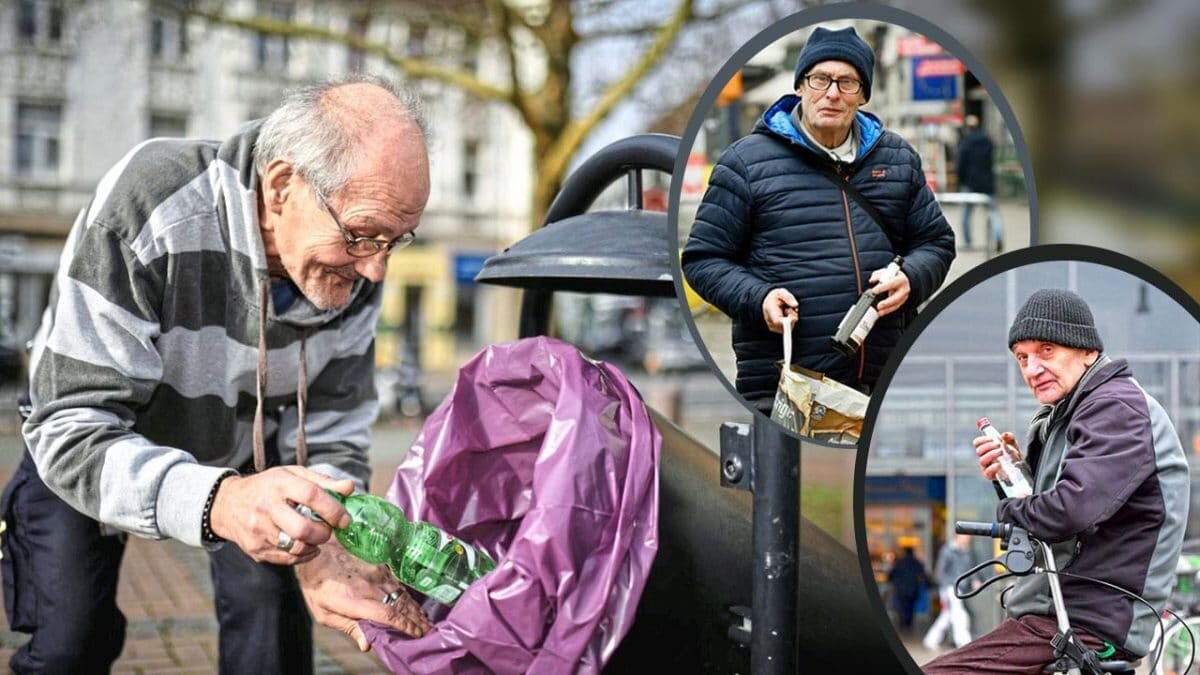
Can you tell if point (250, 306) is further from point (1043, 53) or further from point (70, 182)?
point (70, 182)

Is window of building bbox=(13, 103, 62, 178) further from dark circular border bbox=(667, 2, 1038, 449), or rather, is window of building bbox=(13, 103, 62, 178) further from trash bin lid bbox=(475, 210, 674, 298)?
dark circular border bbox=(667, 2, 1038, 449)

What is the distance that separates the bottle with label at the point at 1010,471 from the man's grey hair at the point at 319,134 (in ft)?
3.74

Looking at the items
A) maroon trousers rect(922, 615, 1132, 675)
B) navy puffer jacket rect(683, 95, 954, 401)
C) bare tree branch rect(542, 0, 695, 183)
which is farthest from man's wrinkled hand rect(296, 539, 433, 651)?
bare tree branch rect(542, 0, 695, 183)

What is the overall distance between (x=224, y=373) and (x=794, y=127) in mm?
1324

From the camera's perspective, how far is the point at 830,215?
1.52 metres

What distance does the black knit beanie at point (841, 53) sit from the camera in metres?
1.54

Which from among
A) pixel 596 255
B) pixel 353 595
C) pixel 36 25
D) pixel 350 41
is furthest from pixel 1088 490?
pixel 36 25

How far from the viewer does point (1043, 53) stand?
4.02m

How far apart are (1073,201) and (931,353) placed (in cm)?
75

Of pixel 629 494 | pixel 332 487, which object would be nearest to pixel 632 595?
pixel 629 494

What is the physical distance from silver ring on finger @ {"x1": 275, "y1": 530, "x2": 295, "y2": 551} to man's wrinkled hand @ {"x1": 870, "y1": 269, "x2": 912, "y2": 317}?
92 cm

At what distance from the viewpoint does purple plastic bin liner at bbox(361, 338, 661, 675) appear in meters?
1.72

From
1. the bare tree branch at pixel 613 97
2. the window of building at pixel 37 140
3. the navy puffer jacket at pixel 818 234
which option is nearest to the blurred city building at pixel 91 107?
the window of building at pixel 37 140

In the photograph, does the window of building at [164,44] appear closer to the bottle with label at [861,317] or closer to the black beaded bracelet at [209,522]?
the black beaded bracelet at [209,522]
